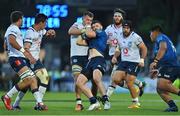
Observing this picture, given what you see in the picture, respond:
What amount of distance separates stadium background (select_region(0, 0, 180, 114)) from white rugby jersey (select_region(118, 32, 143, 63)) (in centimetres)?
959

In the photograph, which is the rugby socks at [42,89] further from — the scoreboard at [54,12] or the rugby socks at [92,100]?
the scoreboard at [54,12]

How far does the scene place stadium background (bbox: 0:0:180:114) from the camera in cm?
3098

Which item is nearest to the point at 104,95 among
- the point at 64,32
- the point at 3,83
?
the point at 64,32

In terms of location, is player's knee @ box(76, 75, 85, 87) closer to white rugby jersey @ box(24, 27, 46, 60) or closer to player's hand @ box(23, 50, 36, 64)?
player's hand @ box(23, 50, 36, 64)

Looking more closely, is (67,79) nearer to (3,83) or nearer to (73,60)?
(3,83)

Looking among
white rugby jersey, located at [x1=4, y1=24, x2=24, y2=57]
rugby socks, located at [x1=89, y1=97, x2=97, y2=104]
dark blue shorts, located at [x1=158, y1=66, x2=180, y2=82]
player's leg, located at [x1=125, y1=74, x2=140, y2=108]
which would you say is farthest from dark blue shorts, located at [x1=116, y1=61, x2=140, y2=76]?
white rugby jersey, located at [x1=4, y1=24, x2=24, y2=57]

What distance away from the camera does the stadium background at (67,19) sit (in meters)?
31.0

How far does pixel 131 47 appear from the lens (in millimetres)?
20922

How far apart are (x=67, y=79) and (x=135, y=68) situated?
1802 centimetres

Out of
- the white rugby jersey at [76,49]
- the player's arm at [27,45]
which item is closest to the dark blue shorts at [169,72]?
the white rugby jersey at [76,49]

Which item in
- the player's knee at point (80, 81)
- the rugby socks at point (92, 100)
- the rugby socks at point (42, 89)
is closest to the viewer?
the rugby socks at point (92, 100)

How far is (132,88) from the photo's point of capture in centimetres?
2069

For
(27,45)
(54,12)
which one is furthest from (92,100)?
(54,12)

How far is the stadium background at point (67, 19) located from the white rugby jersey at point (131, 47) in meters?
9.59
